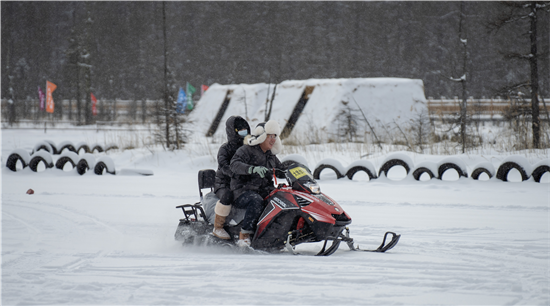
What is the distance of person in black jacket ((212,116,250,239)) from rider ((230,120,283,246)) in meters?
0.11

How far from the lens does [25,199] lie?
843 centimetres

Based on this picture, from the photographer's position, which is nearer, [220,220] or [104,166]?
[220,220]

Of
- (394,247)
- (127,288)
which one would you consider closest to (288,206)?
(394,247)

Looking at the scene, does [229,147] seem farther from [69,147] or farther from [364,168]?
[69,147]

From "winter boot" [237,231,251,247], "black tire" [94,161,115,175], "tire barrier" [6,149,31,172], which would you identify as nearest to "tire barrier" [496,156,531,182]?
"winter boot" [237,231,251,247]

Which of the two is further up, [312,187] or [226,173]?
[226,173]

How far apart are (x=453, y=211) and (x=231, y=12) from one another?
1816 inches

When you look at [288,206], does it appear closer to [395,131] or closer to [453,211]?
[453,211]

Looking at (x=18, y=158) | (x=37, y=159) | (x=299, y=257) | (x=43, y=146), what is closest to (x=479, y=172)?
(x=299, y=257)

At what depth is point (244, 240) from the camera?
191 inches

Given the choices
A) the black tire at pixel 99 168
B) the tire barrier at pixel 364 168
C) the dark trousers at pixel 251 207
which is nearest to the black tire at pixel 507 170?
the tire barrier at pixel 364 168

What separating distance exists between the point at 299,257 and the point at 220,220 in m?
1.04

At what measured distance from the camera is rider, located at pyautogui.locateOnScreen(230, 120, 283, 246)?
188 inches

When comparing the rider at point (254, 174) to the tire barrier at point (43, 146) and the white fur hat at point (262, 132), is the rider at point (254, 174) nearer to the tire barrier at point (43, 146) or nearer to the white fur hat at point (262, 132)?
the white fur hat at point (262, 132)
